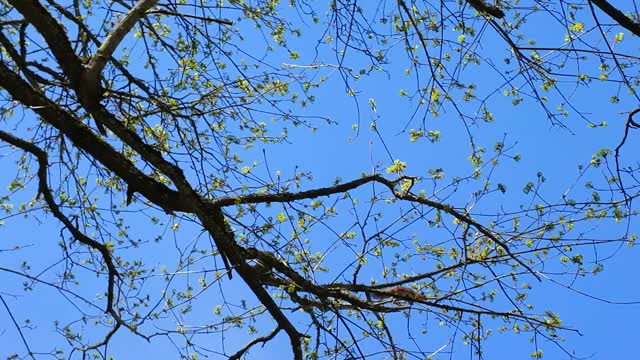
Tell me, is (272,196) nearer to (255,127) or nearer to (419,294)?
(255,127)

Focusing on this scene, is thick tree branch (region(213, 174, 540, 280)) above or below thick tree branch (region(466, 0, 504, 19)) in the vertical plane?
below

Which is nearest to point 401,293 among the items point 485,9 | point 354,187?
point 354,187

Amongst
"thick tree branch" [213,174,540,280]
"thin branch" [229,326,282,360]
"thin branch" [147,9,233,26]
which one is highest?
"thin branch" [147,9,233,26]

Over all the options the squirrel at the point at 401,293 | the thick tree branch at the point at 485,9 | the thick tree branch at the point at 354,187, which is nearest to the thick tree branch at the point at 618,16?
the thick tree branch at the point at 485,9

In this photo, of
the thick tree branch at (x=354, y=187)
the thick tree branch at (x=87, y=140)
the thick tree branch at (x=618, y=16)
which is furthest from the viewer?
the thick tree branch at (x=354, y=187)

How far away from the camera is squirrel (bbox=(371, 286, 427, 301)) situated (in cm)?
477

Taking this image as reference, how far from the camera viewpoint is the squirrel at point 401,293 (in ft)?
15.6

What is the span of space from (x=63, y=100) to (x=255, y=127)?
155 cm

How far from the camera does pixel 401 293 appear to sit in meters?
4.88

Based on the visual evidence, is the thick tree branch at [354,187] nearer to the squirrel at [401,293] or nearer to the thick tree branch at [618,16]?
the squirrel at [401,293]

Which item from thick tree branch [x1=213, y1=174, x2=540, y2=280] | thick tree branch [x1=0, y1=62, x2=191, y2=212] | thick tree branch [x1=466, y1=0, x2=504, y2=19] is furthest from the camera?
thick tree branch [x1=213, y1=174, x2=540, y2=280]

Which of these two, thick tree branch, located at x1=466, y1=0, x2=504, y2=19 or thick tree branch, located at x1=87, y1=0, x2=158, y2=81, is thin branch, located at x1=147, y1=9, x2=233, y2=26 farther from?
thick tree branch, located at x1=466, y1=0, x2=504, y2=19

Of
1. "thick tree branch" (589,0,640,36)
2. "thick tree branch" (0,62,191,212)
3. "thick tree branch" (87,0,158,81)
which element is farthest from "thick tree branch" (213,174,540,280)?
"thick tree branch" (589,0,640,36)

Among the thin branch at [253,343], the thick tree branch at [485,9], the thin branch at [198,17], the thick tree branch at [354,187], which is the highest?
the thin branch at [198,17]
